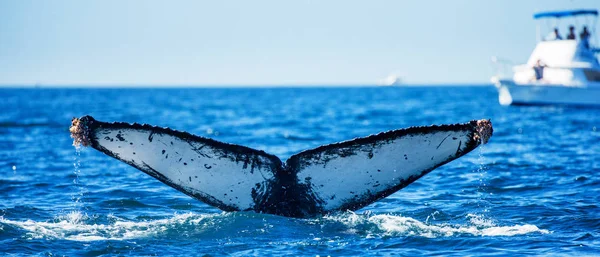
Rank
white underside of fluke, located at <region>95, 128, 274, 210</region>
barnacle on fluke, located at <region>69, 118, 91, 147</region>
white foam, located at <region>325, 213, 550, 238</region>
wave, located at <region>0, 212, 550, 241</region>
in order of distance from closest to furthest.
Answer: barnacle on fluke, located at <region>69, 118, 91, 147</region>, white underside of fluke, located at <region>95, 128, 274, 210</region>, wave, located at <region>0, 212, 550, 241</region>, white foam, located at <region>325, 213, 550, 238</region>

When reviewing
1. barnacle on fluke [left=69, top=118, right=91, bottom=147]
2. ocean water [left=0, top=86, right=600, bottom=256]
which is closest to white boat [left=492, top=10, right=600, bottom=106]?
ocean water [left=0, top=86, right=600, bottom=256]

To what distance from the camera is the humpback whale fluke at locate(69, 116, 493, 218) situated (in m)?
6.55

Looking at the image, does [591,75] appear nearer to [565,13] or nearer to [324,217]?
[565,13]

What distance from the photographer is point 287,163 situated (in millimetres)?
6867

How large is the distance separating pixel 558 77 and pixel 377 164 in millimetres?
35550

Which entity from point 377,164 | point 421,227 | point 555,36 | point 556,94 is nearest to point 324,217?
point 377,164

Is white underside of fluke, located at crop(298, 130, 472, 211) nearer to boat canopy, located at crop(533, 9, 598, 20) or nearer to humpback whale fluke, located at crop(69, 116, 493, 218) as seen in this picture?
humpback whale fluke, located at crop(69, 116, 493, 218)

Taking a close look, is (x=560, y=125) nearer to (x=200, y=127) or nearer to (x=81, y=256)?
(x=200, y=127)

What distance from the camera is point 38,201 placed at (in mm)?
10258

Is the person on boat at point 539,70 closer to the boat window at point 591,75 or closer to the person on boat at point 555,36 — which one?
the person on boat at point 555,36

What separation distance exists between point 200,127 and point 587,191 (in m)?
20.5

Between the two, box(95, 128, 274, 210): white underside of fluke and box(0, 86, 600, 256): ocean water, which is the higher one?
box(95, 128, 274, 210): white underside of fluke

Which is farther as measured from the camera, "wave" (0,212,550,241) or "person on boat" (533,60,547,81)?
"person on boat" (533,60,547,81)

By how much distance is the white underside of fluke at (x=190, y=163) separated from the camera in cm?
654
